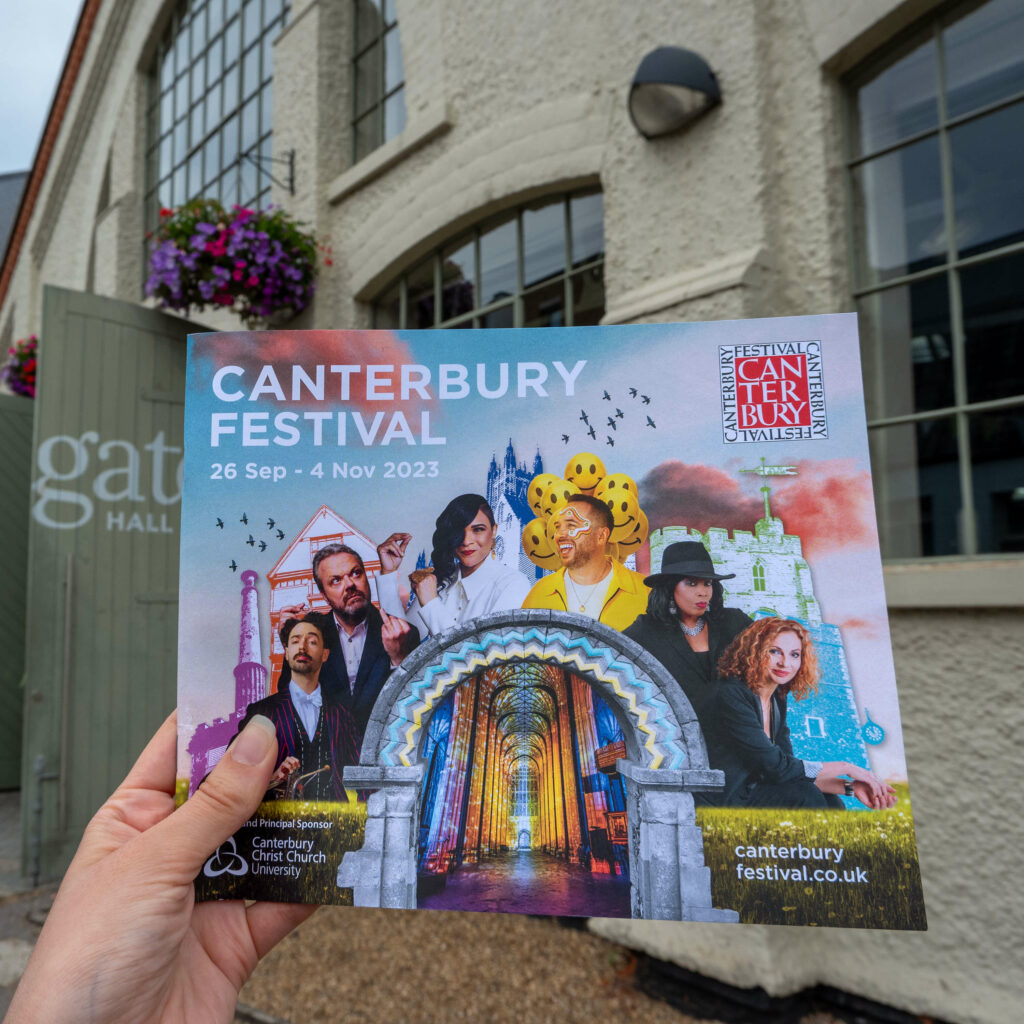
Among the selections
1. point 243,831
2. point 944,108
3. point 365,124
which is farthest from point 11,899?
point 944,108

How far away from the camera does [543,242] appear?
3934 mm

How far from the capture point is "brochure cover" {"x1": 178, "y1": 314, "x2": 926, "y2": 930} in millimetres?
1146

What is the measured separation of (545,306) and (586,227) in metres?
0.42

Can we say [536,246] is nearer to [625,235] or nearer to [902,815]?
[625,235]

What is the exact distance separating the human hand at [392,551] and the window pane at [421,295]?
134 inches

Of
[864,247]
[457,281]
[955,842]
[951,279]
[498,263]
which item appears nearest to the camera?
[955,842]

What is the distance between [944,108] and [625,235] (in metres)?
1.19

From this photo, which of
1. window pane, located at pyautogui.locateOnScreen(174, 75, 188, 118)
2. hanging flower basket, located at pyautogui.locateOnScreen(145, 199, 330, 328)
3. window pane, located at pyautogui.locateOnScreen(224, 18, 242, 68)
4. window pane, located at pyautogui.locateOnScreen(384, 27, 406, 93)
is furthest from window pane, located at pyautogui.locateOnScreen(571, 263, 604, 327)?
window pane, located at pyautogui.locateOnScreen(174, 75, 188, 118)

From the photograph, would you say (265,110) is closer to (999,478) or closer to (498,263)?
(498,263)

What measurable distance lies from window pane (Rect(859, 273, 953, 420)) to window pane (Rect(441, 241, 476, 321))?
2.11 metres

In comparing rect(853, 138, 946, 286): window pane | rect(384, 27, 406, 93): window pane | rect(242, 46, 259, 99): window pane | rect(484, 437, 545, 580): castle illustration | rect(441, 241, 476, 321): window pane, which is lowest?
rect(484, 437, 545, 580): castle illustration

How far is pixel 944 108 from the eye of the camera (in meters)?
2.70

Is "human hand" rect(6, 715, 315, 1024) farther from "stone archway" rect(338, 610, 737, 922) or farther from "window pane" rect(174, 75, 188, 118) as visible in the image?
"window pane" rect(174, 75, 188, 118)

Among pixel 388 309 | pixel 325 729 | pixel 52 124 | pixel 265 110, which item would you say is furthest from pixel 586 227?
pixel 52 124
